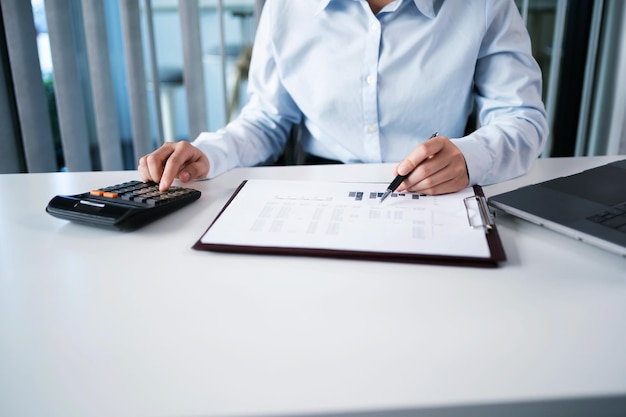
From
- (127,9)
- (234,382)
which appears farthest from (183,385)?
(127,9)

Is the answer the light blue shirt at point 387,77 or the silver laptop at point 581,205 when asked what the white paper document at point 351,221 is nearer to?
the silver laptop at point 581,205

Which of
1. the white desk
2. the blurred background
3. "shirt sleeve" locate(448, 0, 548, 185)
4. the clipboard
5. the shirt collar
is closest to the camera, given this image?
the white desk

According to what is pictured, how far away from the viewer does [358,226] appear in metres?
0.60

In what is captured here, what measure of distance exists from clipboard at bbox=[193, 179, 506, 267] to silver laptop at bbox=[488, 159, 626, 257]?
50mm

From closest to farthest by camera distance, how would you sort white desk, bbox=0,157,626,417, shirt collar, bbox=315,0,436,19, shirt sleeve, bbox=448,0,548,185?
white desk, bbox=0,157,626,417 < shirt sleeve, bbox=448,0,548,185 < shirt collar, bbox=315,0,436,19

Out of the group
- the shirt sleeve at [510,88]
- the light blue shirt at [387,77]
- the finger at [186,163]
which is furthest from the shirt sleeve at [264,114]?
A: the shirt sleeve at [510,88]

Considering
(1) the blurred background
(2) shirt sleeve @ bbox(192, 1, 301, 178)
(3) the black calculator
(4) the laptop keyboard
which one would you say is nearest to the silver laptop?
(4) the laptop keyboard

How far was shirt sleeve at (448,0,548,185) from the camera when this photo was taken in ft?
2.91

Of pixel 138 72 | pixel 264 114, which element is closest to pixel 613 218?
pixel 264 114

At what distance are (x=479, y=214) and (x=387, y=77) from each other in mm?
489

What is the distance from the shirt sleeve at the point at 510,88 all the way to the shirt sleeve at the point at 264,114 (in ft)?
1.37

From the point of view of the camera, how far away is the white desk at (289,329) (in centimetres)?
35

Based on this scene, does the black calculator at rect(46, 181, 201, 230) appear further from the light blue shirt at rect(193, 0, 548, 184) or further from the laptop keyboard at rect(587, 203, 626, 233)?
the laptop keyboard at rect(587, 203, 626, 233)

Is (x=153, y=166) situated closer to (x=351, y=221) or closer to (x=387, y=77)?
(x=351, y=221)
